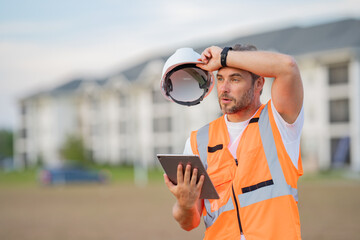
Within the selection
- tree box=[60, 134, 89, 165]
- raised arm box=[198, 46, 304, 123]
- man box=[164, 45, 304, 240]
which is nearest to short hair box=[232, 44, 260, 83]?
man box=[164, 45, 304, 240]

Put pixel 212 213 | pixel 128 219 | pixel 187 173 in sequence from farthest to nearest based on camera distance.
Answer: pixel 128 219
pixel 212 213
pixel 187 173

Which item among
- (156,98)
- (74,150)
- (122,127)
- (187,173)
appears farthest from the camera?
(122,127)

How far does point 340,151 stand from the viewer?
4191cm

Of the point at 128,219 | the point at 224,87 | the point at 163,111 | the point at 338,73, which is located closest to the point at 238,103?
the point at 224,87

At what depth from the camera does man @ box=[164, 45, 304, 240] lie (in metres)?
2.86

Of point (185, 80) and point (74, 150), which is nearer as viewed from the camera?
point (185, 80)

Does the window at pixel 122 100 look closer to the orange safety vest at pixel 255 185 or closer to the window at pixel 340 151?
the window at pixel 340 151

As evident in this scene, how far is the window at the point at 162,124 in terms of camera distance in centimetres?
5691

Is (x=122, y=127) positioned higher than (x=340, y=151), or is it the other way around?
(x=122, y=127)

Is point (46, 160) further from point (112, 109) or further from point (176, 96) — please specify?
point (176, 96)

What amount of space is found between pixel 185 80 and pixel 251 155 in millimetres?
699

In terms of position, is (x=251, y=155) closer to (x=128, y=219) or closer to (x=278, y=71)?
(x=278, y=71)

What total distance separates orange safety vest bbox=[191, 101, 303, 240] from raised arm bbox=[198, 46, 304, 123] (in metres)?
0.14

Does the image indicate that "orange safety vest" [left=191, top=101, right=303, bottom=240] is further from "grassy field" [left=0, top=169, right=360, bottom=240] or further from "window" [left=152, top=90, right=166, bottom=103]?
"window" [left=152, top=90, right=166, bottom=103]
